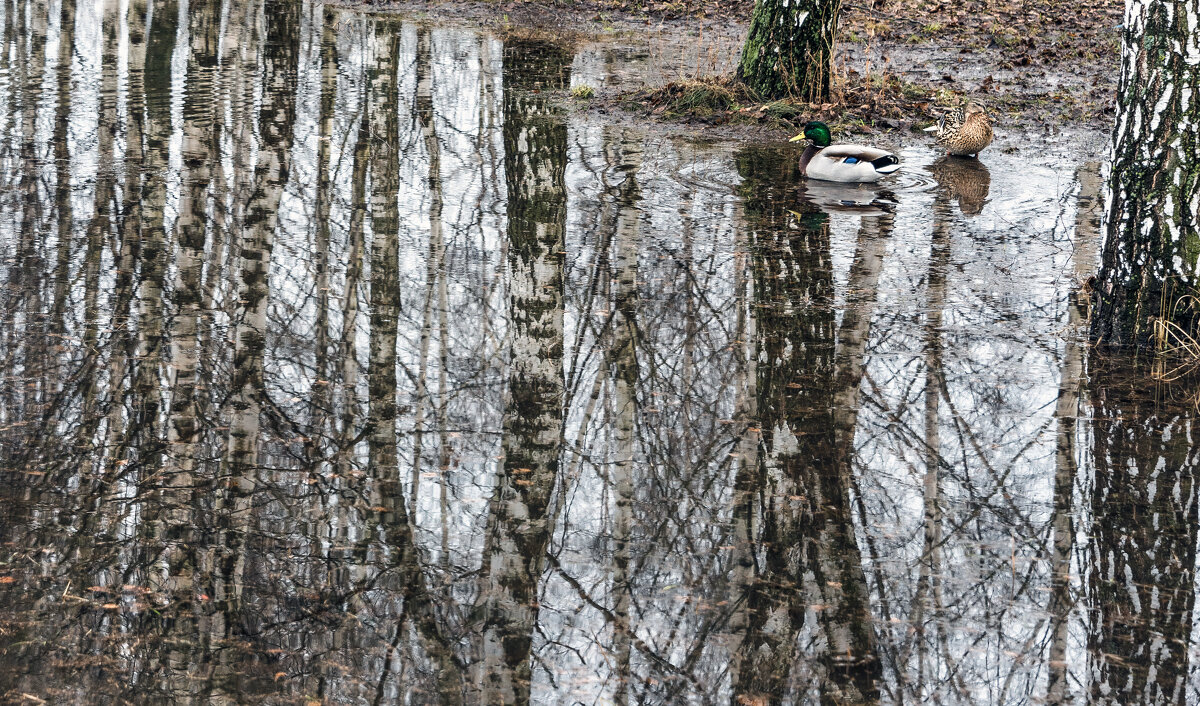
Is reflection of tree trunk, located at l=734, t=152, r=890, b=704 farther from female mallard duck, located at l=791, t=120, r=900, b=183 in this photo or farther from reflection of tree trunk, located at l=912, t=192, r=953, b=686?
female mallard duck, located at l=791, t=120, r=900, b=183

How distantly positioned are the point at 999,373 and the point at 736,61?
10.4 meters

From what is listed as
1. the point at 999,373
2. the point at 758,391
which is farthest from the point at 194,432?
the point at 999,373

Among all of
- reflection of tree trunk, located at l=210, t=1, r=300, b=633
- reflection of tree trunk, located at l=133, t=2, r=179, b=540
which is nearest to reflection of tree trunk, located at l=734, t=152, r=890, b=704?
reflection of tree trunk, located at l=210, t=1, r=300, b=633

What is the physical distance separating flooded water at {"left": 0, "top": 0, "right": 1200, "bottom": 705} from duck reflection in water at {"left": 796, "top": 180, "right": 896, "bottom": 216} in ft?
0.24

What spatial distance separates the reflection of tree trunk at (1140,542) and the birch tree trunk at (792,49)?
7331mm

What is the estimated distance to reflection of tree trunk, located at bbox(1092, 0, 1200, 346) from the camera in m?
6.37

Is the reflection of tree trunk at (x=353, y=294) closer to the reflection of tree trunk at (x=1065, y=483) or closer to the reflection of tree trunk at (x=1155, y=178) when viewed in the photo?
the reflection of tree trunk at (x=1065, y=483)

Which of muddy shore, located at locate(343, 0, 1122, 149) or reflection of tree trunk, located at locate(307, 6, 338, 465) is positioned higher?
muddy shore, located at locate(343, 0, 1122, 149)

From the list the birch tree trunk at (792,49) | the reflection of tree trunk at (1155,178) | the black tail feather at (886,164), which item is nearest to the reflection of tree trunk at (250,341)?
the reflection of tree trunk at (1155,178)

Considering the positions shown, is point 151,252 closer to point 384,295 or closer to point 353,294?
point 353,294

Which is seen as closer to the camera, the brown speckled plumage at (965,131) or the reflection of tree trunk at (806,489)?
the reflection of tree trunk at (806,489)

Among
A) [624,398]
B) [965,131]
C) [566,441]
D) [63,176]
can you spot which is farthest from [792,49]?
[566,441]

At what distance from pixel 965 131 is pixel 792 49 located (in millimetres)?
2882

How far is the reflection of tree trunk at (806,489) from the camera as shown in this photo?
4035mm
